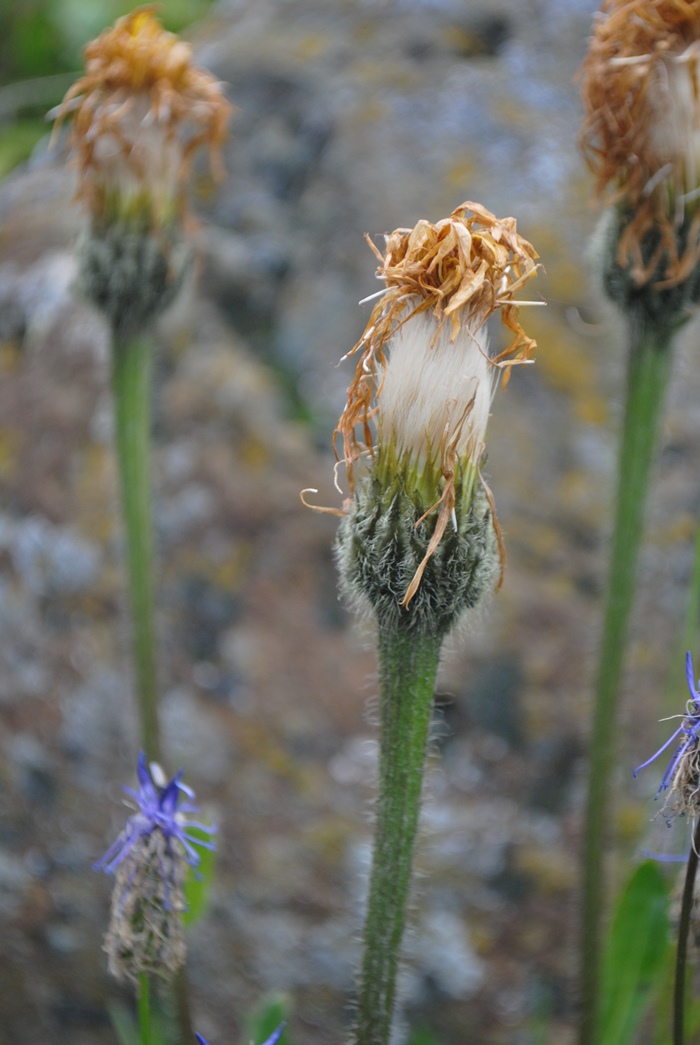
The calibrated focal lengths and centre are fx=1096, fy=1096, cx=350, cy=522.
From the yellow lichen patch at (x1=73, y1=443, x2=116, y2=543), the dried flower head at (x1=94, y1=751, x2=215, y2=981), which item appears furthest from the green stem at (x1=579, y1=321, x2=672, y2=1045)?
the yellow lichen patch at (x1=73, y1=443, x2=116, y2=543)

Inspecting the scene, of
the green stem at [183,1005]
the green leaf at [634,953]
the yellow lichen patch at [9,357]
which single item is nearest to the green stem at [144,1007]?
the green stem at [183,1005]

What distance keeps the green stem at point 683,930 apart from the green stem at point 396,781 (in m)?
0.36

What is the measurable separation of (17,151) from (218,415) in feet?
7.44

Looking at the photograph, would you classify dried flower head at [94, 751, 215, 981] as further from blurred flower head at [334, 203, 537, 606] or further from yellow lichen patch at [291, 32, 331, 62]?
yellow lichen patch at [291, 32, 331, 62]

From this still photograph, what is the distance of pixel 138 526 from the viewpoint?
7.46 feet

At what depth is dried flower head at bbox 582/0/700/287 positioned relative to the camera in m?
1.83

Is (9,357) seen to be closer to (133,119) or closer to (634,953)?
(133,119)

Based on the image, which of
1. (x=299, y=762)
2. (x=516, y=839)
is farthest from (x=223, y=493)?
(x=516, y=839)

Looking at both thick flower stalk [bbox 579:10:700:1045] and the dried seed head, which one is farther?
thick flower stalk [bbox 579:10:700:1045]

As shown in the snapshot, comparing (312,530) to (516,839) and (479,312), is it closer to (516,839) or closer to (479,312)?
(516,839)

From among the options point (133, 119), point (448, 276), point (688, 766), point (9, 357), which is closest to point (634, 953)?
point (688, 766)

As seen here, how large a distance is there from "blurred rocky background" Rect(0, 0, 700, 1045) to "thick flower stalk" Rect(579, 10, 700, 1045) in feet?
0.71

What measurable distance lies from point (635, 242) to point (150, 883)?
1.35 m

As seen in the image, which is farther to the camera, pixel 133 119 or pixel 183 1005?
pixel 133 119
